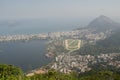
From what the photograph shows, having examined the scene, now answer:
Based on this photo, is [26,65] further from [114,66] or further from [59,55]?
[114,66]

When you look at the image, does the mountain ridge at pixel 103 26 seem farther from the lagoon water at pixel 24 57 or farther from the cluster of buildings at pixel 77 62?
the cluster of buildings at pixel 77 62

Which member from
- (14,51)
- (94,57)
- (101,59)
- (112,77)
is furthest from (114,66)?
(14,51)

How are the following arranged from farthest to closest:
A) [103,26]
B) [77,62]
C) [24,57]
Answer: [103,26] → [24,57] → [77,62]

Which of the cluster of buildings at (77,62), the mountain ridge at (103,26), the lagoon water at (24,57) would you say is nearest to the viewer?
the cluster of buildings at (77,62)

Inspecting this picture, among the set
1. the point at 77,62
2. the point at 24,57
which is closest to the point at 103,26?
the point at 24,57

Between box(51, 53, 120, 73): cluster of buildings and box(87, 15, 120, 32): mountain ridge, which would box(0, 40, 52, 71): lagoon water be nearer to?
box(51, 53, 120, 73): cluster of buildings

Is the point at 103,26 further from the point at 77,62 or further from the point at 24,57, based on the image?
the point at 77,62

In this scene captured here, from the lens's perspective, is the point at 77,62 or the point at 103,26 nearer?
the point at 77,62

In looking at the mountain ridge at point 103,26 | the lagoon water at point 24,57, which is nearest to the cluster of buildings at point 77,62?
the lagoon water at point 24,57

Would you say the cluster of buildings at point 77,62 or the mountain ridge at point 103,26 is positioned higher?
the mountain ridge at point 103,26
